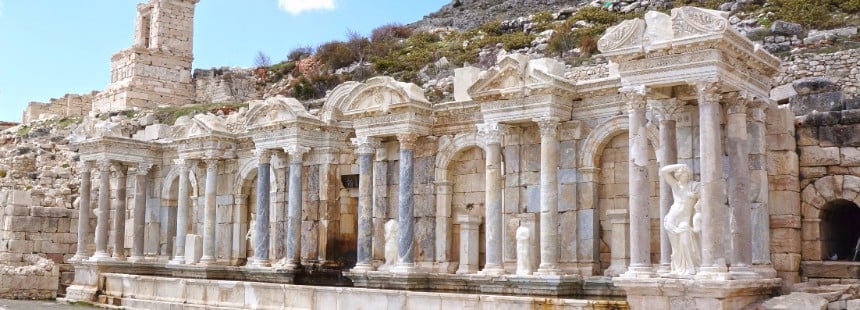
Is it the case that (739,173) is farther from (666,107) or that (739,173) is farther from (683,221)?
(666,107)

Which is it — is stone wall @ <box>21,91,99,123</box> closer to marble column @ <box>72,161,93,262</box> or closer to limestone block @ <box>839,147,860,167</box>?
→ marble column @ <box>72,161,93,262</box>

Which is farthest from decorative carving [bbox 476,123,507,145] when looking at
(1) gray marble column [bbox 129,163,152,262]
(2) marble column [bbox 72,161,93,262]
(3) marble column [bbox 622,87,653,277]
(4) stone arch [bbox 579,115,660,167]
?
(2) marble column [bbox 72,161,93,262]

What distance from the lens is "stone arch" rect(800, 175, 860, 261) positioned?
15.4m

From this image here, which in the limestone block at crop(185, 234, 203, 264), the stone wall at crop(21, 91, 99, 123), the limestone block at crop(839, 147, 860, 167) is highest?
the stone wall at crop(21, 91, 99, 123)

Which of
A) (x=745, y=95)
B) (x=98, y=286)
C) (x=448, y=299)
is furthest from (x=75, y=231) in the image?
(x=745, y=95)

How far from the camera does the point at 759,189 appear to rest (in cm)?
1504

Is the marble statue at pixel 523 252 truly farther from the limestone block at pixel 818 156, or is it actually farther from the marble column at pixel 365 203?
the limestone block at pixel 818 156

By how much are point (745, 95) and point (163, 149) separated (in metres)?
17.3

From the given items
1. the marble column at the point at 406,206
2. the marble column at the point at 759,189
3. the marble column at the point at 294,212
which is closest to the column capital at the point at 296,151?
the marble column at the point at 294,212

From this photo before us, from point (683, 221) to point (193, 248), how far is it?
572 inches

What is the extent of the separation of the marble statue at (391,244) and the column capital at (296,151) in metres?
3.14

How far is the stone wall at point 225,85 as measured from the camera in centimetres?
4087

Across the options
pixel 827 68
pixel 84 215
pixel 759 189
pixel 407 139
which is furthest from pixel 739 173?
pixel 84 215

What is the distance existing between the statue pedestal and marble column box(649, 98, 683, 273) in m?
0.85
